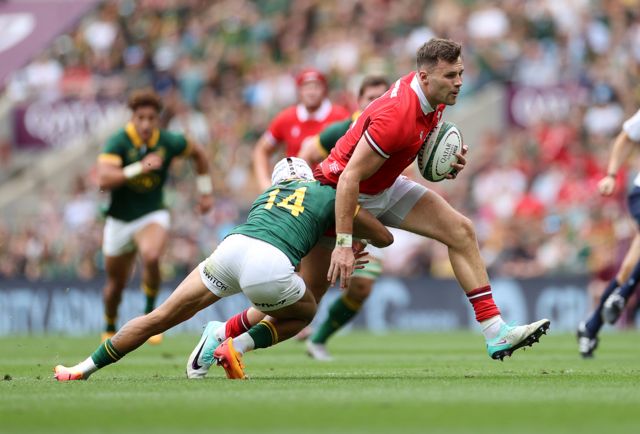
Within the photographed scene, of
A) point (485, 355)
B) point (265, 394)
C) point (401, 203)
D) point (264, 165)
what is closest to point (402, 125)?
point (401, 203)

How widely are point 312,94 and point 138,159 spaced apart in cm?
206

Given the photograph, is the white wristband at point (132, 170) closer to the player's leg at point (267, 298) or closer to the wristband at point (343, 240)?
the player's leg at point (267, 298)

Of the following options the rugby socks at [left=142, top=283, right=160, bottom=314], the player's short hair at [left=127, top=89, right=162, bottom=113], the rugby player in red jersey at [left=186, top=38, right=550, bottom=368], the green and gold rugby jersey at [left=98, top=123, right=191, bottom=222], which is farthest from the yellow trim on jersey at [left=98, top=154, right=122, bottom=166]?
the rugby player in red jersey at [left=186, top=38, right=550, bottom=368]

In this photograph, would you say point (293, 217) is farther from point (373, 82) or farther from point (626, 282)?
point (626, 282)

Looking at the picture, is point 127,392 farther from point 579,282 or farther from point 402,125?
point 579,282

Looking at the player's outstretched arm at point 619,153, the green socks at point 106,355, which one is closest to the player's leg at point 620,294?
the player's outstretched arm at point 619,153

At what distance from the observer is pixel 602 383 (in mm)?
8656

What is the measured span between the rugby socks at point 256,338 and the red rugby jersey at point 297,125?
17.7 feet

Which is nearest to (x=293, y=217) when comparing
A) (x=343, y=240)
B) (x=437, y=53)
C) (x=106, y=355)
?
(x=343, y=240)

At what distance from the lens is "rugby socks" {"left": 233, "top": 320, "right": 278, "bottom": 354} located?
939 centimetres

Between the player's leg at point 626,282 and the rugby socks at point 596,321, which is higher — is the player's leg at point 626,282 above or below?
above

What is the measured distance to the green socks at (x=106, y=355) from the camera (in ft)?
29.9

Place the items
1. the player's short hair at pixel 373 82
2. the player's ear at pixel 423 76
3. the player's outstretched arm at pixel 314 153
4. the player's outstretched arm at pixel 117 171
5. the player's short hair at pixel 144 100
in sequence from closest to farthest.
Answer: the player's ear at pixel 423 76 < the player's outstretched arm at pixel 314 153 < the player's short hair at pixel 373 82 < the player's short hair at pixel 144 100 < the player's outstretched arm at pixel 117 171

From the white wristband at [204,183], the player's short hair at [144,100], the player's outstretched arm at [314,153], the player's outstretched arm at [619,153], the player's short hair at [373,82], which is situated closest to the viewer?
the player's outstretched arm at [619,153]
